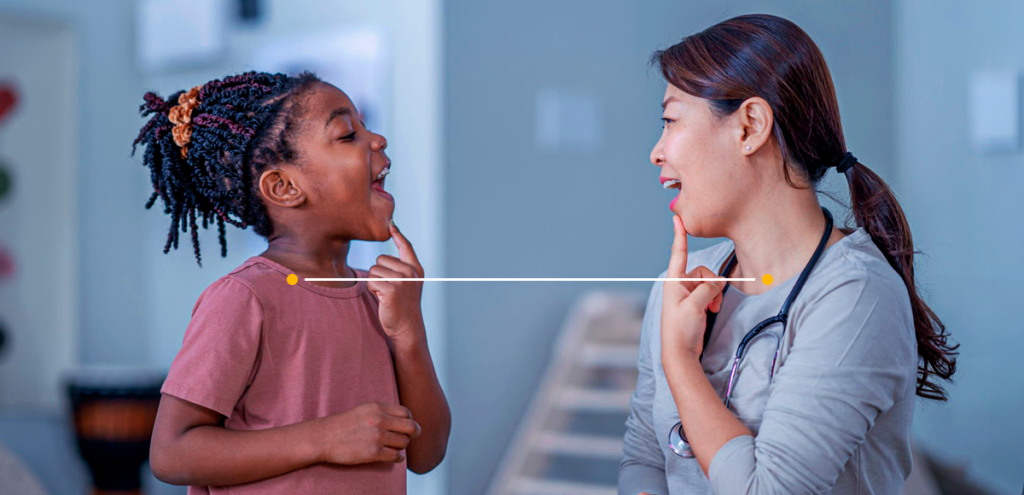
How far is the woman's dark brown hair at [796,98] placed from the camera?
1130mm

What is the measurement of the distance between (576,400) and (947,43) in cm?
192

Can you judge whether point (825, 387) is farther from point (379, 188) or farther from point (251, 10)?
point (251, 10)

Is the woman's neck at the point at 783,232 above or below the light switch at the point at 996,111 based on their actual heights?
below

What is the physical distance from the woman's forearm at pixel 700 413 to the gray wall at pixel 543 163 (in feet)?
6.94

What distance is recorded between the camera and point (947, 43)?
3252 mm

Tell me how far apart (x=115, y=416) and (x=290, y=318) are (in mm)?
2543

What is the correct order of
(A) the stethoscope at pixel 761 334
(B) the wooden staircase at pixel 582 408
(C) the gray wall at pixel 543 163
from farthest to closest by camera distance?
(C) the gray wall at pixel 543 163 < (B) the wooden staircase at pixel 582 408 < (A) the stethoscope at pixel 761 334

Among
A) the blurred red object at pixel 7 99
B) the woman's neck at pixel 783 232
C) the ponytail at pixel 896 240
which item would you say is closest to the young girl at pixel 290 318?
the woman's neck at pixel 783 232

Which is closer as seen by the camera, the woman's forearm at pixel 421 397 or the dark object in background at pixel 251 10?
the woman's forearm at pixel 421 397

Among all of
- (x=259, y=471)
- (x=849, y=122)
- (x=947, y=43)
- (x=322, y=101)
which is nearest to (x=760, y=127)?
(x=322, y=101)

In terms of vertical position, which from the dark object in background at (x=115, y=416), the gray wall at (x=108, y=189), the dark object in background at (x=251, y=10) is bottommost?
the dark object in background at (x=115, y=416)

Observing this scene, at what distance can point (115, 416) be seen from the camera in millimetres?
3330

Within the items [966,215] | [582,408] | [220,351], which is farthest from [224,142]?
[966,215]

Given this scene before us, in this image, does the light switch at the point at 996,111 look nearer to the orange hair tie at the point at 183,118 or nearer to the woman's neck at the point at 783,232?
the woman's neck at the point at 783,232
